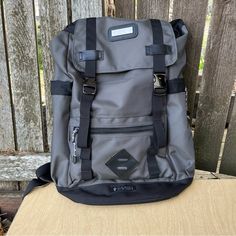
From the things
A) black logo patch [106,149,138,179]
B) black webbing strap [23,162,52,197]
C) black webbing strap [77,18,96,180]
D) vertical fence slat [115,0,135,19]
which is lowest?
black webbing strap [23,162,52,197]

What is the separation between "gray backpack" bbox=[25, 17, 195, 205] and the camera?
3.47 feet

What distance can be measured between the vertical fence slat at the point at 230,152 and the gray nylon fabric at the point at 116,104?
11.5 inches

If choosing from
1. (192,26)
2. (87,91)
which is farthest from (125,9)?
(87,91)

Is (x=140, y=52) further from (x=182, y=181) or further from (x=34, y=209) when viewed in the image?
(x=34, y=209)

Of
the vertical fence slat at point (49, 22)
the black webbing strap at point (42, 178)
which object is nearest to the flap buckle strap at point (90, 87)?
the vertical fence slat at point (49, 22)

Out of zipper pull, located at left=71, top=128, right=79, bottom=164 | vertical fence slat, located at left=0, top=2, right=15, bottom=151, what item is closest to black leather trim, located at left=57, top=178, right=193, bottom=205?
zipper pull, located at left=71, top=128, right=79, bottom=164

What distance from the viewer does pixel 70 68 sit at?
1.07 m

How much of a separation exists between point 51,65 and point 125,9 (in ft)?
1.12

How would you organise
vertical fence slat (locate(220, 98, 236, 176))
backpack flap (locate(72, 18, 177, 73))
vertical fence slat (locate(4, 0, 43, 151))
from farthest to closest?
vertical fence slat (locate(220, 98, 236, 176)), vertical fence slat (locate(4, 0, 43, 151)), backpack flap (locate(72, 18, 177, 73))

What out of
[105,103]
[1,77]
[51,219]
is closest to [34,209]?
[51,219]

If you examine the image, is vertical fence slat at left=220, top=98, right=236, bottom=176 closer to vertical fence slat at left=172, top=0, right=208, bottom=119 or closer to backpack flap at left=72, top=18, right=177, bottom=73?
vertical fence slat at left=172, top=0, right=208, bottom=119

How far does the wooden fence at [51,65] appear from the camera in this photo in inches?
45.3

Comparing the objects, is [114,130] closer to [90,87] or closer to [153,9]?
[90,87]

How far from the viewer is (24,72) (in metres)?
1.25
